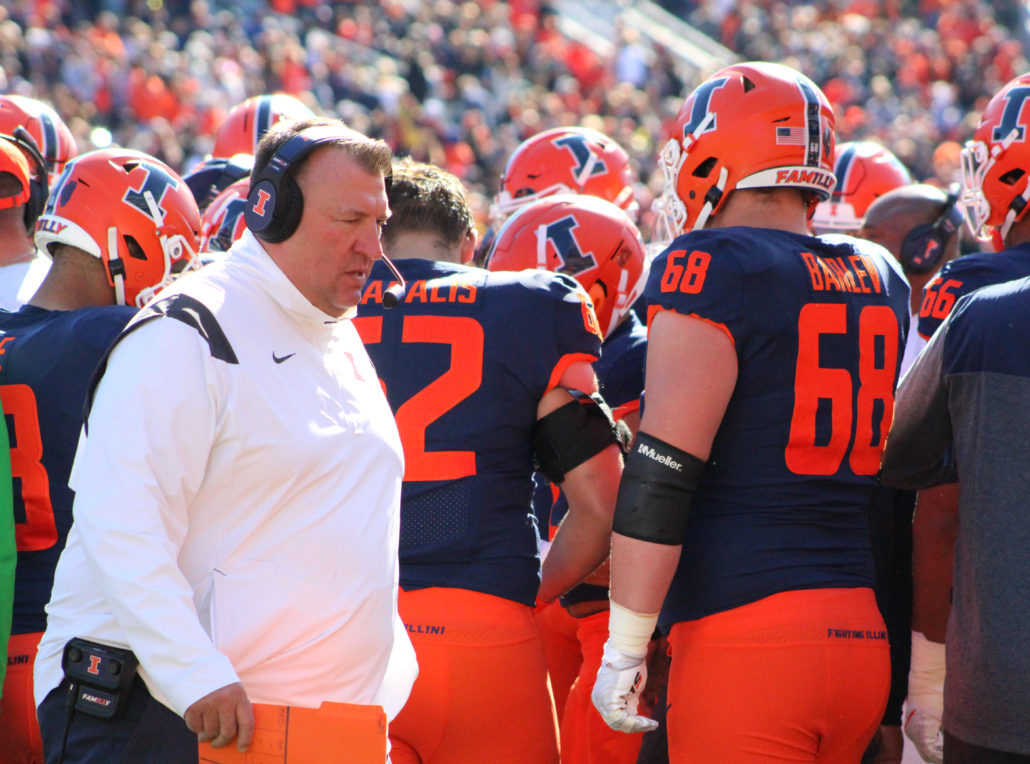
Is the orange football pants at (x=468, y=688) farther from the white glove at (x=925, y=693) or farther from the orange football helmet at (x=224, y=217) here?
the orange football helmet at (x=224, y=217)

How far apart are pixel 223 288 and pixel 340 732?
0.91 metres

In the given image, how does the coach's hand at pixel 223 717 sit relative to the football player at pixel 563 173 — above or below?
below

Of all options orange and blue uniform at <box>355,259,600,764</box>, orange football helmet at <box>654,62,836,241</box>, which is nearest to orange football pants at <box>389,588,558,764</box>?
orange and blue uniform at <box>355,259,600,764</box>

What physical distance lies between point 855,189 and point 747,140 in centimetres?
316

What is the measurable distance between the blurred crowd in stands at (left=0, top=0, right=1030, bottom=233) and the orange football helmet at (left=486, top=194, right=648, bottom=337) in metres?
11.8

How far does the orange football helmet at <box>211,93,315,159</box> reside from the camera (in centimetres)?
636

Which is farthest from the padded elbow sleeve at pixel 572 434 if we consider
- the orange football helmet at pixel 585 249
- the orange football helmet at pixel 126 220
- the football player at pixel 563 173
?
the football player at pixel 563 173

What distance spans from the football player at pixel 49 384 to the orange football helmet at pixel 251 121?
2.79 metres

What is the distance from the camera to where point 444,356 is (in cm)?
312

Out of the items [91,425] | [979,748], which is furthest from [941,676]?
[91,425]

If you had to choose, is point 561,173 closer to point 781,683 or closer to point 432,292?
point 432,292

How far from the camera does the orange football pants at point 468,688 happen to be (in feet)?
9.83

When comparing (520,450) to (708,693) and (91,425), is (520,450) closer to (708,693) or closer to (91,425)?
(708,693)

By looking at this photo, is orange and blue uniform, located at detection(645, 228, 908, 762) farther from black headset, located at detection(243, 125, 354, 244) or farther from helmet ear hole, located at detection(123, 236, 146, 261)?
helmet ear hole, located at detection(123, 236, 146, 261)
